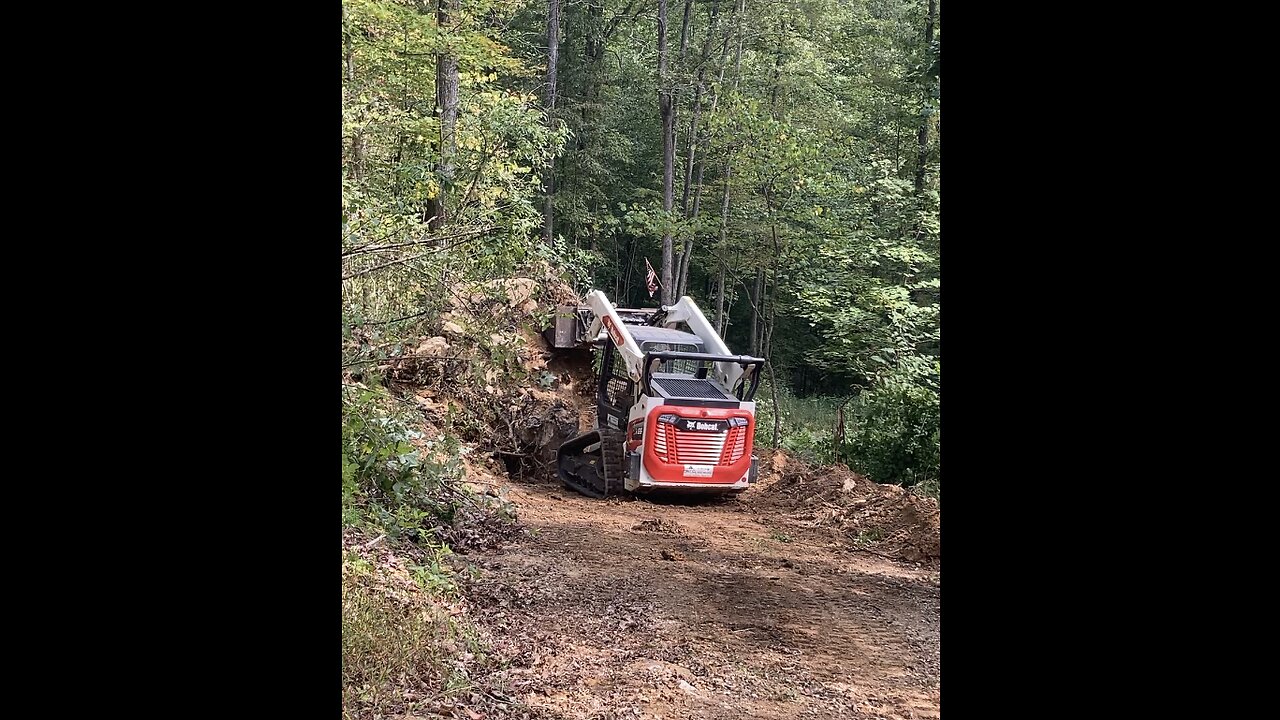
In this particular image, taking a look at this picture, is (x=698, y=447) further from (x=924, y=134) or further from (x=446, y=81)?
(x=924, y=134)

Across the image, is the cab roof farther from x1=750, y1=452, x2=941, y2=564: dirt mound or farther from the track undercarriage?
x1=750, y1=452, x2=941, y2=564: dirt mound

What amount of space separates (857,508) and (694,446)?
6.48ft

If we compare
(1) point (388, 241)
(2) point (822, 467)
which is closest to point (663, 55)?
(2) point (822, 467)

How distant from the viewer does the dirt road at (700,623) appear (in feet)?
17.1

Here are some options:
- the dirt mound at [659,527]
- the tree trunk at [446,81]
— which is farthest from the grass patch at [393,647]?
Answer: the tree trunk at [446,81]

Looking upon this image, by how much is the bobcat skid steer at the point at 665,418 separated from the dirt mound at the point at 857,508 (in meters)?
0.85

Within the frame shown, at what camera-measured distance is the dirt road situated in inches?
206

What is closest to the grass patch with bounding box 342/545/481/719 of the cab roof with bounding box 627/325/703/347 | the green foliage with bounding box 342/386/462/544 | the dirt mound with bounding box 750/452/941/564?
the green foliage with bounding box 342/386/462/544
